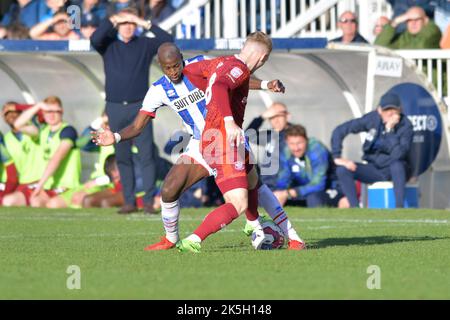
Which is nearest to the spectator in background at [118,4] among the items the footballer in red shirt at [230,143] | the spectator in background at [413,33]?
the spectator in background at [413,33]

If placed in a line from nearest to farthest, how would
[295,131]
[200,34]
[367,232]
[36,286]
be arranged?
1. [36,286]
2. [367,232]
3. [295,131]
4. [200,34]

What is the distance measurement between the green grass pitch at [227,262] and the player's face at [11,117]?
389 cm

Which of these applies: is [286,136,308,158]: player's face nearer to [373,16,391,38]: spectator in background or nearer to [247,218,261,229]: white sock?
[373,16,391,38]: spectator in background

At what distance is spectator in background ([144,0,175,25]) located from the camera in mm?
22734

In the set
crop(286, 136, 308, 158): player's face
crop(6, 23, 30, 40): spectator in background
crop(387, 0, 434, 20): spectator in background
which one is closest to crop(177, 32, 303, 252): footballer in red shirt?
crop(286, 136, 308, 158): player's face

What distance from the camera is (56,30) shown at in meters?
22.6

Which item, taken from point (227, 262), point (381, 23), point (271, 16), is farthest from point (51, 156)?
point (227, 262)

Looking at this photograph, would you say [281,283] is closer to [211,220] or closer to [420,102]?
[211,220]

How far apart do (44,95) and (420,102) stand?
17.8 feet

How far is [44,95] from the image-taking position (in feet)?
64.3

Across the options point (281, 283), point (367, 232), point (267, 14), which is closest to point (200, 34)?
point (267, 14)

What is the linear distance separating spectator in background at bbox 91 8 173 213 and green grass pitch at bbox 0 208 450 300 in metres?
1.51

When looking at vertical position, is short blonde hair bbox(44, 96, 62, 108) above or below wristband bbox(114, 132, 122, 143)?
above
